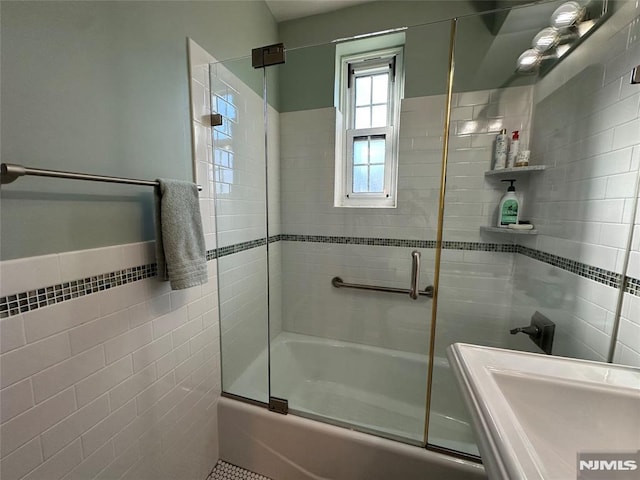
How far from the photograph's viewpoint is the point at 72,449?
0.77 metres

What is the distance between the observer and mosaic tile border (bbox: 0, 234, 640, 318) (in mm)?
650

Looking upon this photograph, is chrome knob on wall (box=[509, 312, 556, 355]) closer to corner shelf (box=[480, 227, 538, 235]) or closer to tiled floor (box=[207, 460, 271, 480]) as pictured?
corner shelf (box=[480, 227, 538, 235])

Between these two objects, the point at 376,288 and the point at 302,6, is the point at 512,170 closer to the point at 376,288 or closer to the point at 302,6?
the point at 376,288

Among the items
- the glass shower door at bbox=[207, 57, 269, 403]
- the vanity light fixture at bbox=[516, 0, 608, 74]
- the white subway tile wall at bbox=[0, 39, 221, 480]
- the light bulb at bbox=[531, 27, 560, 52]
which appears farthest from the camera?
the glass shower door at bbox=[207, 57, 269, 403]

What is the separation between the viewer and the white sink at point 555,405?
1.76 ft

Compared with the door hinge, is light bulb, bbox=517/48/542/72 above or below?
above

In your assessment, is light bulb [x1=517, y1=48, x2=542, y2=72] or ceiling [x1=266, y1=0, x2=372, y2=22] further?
ceiling [x1=266, y1=0, x2=372, y2=22]

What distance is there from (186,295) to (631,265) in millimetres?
1703

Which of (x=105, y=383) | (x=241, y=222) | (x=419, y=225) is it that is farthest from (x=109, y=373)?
(x=419, y=225)

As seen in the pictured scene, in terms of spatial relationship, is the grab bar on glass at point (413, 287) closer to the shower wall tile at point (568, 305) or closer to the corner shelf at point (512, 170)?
Result: the shower wall tile at point (568, 305)

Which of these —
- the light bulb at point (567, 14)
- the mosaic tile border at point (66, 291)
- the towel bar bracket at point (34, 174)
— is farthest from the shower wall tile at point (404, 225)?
the towel bar bracket at point (34, 174)

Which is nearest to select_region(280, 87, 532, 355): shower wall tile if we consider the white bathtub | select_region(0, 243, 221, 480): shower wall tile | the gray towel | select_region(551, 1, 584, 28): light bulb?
the white bathtub

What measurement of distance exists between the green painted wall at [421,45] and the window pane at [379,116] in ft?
0.68

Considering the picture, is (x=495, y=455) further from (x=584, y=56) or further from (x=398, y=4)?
(x=398, y=4)
